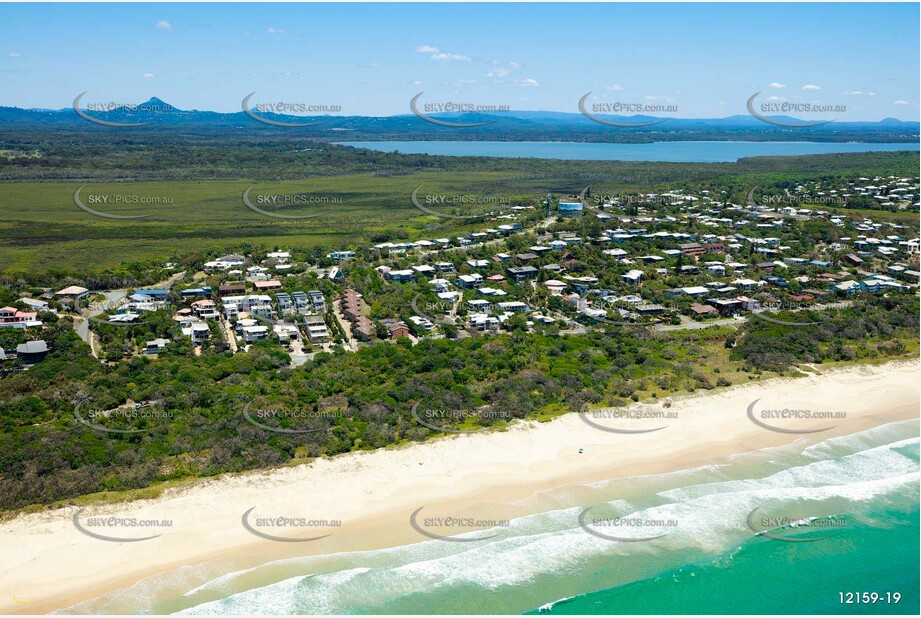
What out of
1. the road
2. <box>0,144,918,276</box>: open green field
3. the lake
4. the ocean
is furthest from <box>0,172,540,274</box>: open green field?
the lake

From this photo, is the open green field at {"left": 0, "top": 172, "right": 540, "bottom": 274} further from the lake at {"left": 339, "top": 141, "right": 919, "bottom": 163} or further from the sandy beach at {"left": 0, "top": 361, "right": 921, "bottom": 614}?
the lake at {"left": 339, "top": 141, "right": 919, "bottom": 163}

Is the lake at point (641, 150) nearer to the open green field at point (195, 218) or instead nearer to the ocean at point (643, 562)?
the open green field at point (195, 218)

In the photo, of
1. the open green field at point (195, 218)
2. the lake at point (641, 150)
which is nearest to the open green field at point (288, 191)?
the open green field at point (195, 218)

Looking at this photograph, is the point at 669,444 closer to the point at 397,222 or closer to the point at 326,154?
the point at 397,222

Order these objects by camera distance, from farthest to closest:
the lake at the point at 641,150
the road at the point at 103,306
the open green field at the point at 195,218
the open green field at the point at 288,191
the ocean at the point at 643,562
A: the lake at the point at 641,150, the open green field at the point at 288,191, the open green field at the point at 195,218, the road at the point at 103,306, the ocean at the point at 643,562

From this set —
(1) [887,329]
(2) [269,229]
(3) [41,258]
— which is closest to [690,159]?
(2) [269,229]

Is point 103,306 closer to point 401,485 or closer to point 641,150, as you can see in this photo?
point 401,485
